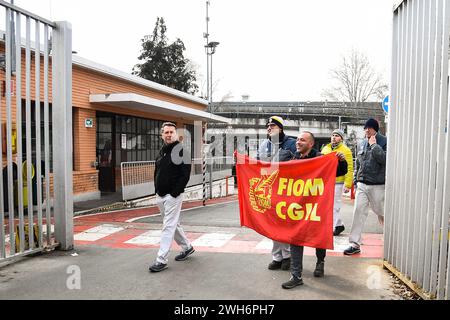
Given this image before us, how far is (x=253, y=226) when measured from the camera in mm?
5609

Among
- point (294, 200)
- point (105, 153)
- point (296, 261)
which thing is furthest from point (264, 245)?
point (105, 153)

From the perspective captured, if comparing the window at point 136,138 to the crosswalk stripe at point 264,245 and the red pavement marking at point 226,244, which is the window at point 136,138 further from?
the crosswalk stripe at point 264,245

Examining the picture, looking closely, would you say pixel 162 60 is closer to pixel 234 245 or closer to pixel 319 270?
pixel 234 245

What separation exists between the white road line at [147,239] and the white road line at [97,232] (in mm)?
773

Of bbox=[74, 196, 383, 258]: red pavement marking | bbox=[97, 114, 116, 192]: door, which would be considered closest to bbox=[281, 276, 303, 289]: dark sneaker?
bbox=[74, 196, 383, 258]: red pavement marking

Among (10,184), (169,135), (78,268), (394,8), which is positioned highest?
(394,8)

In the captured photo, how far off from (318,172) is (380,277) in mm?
1564

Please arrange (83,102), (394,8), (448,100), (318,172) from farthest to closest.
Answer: (83,102)
(394,8)
(318,172)
(448,100)

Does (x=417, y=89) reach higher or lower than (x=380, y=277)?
higher

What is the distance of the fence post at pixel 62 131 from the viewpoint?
639 centimetres

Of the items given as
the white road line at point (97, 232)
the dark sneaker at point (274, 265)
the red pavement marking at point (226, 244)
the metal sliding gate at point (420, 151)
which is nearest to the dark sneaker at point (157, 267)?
the red pavement marking at point (226, 244)

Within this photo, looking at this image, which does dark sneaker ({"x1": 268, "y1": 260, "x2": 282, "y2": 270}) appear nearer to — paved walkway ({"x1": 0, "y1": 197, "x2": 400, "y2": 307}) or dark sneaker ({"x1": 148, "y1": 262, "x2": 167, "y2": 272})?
paved walkway ({"x1": 0, "y1": 197, "x2": 400, "y2": 307})
